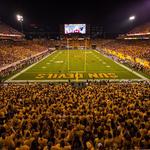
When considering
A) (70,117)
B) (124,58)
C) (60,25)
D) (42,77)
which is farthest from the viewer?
(60,25)

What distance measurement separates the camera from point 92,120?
7.70m

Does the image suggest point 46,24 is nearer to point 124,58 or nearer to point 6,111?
point 124,58

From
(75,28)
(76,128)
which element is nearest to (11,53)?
(76,128)

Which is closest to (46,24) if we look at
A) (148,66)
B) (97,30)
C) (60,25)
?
(60,25)

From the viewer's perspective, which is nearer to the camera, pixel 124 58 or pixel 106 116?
pixel 106 116

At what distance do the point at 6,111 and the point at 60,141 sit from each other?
3.89 meters

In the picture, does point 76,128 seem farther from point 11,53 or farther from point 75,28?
point 75,28

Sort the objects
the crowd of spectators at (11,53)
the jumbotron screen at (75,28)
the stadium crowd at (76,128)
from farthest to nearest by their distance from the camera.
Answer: the jumbotron screen at (75,28) → the crowd of spectators at (11,53) → the stadium crowd at (76,128)

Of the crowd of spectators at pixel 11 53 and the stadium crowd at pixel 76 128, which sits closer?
the stadium crowd at pixel 76 128

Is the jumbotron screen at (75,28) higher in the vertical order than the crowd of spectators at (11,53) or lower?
higher

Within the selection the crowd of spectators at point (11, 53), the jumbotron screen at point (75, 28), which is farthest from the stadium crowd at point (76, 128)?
the jumbotron screen at point (75, 28)

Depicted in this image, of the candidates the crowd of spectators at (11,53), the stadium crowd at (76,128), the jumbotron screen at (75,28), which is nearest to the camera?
the stadium crowd at (76,128)

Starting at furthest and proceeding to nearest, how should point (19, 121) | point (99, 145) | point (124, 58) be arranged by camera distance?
point (124, 58)
point (19, 121)
point (99, 145)

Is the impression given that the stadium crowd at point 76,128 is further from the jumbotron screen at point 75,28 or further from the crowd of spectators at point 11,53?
the jumbotron screen at point 75,28
